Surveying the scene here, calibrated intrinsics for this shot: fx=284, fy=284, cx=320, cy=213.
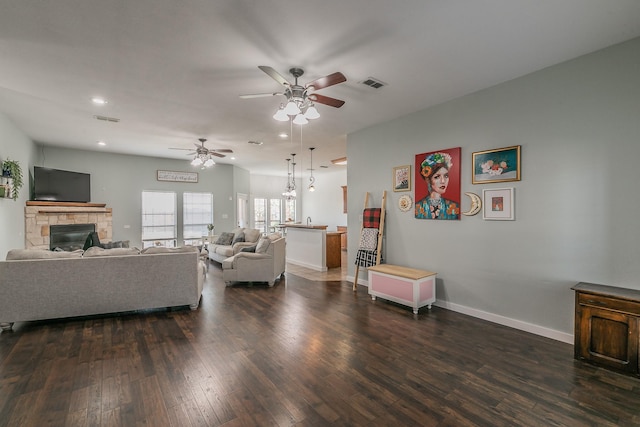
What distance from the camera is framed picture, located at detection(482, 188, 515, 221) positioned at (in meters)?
3.47

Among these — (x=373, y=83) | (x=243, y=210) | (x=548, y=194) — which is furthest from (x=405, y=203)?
(x=243, y=210)

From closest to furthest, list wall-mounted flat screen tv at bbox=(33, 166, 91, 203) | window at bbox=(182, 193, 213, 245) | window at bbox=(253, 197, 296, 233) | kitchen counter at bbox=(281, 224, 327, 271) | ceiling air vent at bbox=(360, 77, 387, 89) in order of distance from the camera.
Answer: ceiling air vent at bbox=(360, 77, 387, 89) < wall-mounted flat screen tv at bbox=(33, 166, 91, 203) < kitchen counter at bbox=(281, 224, 327, 271) < window at bbox=(182, 193, 213, 245) < window at bbox=(253, 197, 296, 233)

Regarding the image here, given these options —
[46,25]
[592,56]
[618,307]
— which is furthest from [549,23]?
[46,25]

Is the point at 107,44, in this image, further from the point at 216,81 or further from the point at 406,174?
the point at 406,174

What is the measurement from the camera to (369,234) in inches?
199

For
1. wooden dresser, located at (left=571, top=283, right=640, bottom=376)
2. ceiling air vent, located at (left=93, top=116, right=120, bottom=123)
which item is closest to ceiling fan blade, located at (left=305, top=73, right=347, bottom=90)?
wooden dresser, located at (left=571, top=283, right=640, bottom=376)

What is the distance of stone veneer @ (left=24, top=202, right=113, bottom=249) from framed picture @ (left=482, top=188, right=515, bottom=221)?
8285mm

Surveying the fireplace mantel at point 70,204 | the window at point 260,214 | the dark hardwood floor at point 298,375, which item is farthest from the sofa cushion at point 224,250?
the window at point 260,214

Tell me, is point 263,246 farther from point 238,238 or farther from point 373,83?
point 373,83

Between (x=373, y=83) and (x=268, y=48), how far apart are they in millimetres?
1382

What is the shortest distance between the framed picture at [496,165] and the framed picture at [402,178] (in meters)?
1.01

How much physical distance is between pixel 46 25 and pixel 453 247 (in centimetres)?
496

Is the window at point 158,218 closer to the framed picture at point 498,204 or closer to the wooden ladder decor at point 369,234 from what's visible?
the wooden ladder decor at point 369,234

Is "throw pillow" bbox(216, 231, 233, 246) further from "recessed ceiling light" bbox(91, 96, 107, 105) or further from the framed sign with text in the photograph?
"recessed ceiling light" bbox(91, 96, 107, 105)
